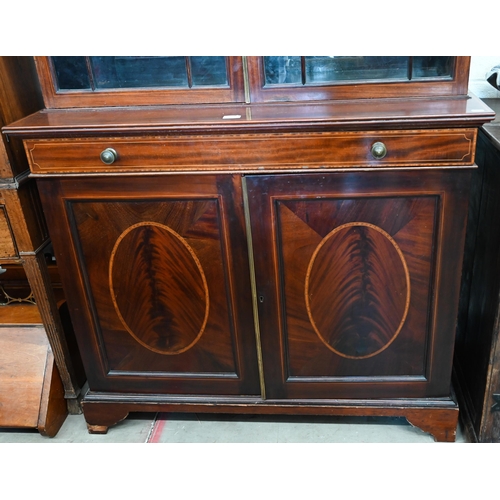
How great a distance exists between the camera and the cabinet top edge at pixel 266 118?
1.02 metres

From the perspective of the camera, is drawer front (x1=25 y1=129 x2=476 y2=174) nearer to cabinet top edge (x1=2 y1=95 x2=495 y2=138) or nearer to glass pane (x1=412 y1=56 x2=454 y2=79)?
cabinet top edge (x1=2 y1=95 x2=495 y2=138)

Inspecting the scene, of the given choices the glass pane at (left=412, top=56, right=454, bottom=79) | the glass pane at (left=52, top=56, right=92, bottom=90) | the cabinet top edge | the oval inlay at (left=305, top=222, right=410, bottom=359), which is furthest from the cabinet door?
the glass pane at (left=52, top=56, right=92, bottom=90)

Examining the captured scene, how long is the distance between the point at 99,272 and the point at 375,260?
68 cm

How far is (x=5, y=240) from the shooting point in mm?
1293

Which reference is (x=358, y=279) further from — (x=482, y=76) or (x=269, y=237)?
(x=482, y=76)

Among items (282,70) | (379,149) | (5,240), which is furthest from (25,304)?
(379,149)

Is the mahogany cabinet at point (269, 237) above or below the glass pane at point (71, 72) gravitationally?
below

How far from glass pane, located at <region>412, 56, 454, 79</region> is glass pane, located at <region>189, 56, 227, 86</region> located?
421 millimetres

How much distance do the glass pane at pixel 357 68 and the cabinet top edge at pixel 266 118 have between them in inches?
2.1

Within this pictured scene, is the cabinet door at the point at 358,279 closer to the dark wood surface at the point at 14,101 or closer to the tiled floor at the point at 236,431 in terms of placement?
the tiled floor at the point at 236,431

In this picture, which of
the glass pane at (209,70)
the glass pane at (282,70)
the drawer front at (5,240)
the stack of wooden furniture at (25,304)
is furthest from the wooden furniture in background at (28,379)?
the glass pane at (282,70)

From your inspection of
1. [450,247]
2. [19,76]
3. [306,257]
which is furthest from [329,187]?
[19,76]

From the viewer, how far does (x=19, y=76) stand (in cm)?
125

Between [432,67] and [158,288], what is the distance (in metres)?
0.81
